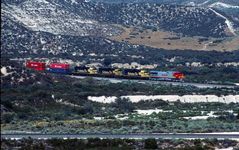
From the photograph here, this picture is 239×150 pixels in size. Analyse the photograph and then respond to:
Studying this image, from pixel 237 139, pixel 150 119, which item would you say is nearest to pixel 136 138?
pixel 237 139

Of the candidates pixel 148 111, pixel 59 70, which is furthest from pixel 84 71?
pixel 148 111

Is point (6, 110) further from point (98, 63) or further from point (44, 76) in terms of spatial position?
point (98, 63)

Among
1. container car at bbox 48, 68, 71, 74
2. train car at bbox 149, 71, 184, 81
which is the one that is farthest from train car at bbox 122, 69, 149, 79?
container car at bbox 48, 68, 71, 74

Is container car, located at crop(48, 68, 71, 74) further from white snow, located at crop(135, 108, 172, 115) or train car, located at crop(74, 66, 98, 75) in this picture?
white snow, located at crop(135, 108, 172, 115)

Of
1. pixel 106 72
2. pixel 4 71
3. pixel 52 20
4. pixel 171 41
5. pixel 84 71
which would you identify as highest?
pixel 4 71

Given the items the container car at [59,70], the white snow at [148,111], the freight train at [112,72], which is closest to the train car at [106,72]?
the freight train at [112,72]

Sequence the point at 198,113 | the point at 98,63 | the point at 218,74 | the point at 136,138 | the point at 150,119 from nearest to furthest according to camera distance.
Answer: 1. the point at 136,138
2. the point at 150,119
3. the point at 198,113
4. the point at 218,74
5. the point at 98,63

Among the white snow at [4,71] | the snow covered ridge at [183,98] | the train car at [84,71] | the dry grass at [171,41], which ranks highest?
the white snow at [4,71]

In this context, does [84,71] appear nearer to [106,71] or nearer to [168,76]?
[106,71]

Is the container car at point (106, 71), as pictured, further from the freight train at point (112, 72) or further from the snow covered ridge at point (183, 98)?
the snow covered ridge at point (183, 98)
